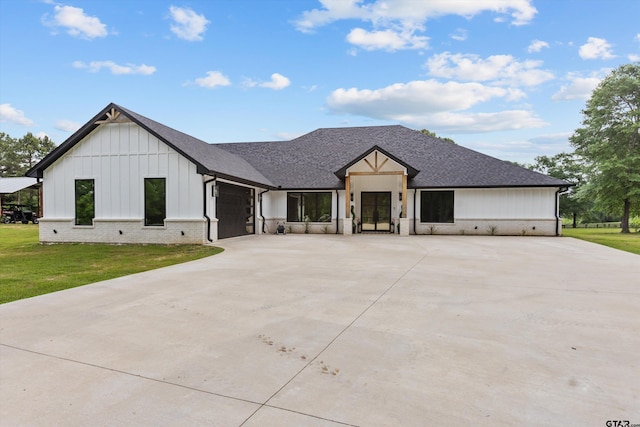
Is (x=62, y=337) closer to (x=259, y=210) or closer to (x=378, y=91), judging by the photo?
(x=259, y=210)

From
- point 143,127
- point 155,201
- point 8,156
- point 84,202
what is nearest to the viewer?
point 143,127

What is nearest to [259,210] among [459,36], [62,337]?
[459,36]

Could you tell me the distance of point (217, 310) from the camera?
16.2 ft

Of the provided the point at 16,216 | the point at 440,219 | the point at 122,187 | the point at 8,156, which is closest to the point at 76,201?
the point at 122,187

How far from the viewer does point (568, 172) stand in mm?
37812

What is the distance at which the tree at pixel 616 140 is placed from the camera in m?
25.0

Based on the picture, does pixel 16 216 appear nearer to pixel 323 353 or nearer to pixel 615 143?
pixel 323 353

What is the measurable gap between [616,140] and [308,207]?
25.6m

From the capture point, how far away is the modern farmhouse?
46.6 ft

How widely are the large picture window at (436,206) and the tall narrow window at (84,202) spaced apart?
16.8m

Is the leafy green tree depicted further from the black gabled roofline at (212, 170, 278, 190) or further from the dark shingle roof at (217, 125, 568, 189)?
the black gabled roofline at (212, 170, 278, 190)

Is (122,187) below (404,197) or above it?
above

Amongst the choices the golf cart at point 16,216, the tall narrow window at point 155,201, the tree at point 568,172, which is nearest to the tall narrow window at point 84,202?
the tall narrow window at point 155,201

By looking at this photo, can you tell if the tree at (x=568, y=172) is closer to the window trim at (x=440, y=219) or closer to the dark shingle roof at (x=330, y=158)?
the dark shingle roof at (x=330, y=158)
